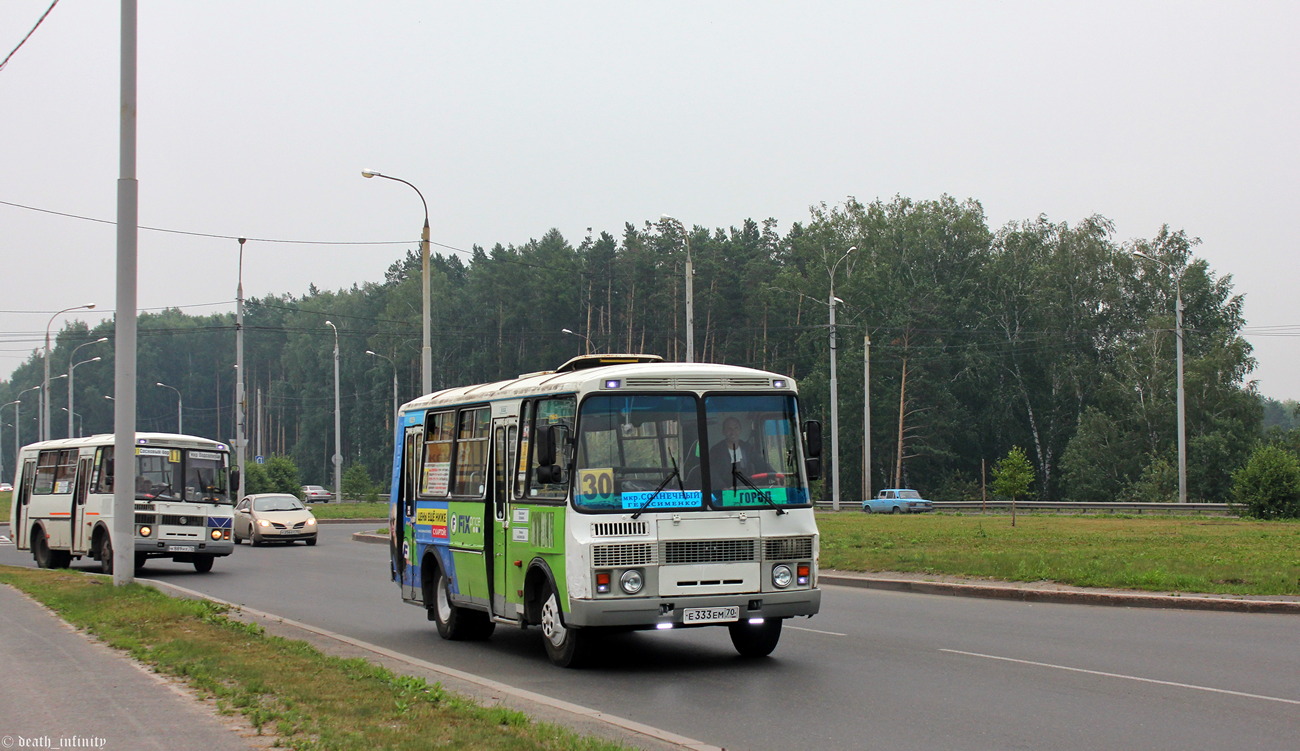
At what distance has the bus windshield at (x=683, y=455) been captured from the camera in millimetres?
11930

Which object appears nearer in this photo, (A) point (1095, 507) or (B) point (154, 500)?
(B) point (154, 500)

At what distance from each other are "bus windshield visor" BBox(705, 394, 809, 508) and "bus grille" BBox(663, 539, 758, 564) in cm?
36

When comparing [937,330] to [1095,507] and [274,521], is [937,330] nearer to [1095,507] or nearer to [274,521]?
[1095,507]

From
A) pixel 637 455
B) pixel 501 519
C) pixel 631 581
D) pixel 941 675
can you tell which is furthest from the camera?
pixel 501 519

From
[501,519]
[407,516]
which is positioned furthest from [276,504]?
[501,519]

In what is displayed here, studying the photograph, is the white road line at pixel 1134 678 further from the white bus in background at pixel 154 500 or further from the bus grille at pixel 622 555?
the white bus in background at pixel 154 500

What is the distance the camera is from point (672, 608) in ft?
38.5

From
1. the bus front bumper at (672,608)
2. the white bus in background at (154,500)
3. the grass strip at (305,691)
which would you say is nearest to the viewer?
the grass strip at (305,691)

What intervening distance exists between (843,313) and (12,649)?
231 ft

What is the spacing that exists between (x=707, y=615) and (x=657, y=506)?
1089 millimetres

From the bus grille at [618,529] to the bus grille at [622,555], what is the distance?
105 millimetres

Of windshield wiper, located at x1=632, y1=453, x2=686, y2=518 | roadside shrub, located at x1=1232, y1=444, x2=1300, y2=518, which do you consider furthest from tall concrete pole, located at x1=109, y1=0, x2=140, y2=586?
roadside shrub, located at x1=1232, y1=444, x2=1300, y2=518

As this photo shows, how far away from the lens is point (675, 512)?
11.9 m

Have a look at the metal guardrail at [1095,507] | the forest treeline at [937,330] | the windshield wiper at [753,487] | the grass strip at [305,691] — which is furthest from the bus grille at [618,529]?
the forest treeline at [937,330]
